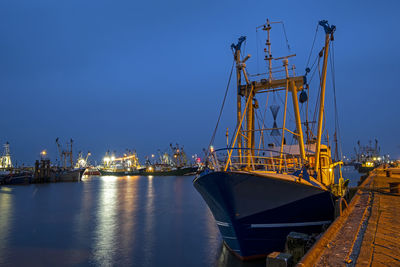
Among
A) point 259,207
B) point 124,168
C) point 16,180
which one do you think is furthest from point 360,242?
point 124,168

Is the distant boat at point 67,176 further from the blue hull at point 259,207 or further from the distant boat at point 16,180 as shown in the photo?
the blue hull at point 259,207

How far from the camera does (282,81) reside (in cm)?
1510

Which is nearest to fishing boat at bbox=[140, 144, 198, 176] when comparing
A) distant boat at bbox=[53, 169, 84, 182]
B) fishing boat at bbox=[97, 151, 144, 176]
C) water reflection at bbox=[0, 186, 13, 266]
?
fishing boat at bbox=[97, 151, 144, 176]

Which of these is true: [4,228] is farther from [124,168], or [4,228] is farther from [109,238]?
[124,168]

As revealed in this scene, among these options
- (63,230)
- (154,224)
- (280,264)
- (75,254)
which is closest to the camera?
(280,264)

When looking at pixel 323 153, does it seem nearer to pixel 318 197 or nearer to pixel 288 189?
pixel 318 197

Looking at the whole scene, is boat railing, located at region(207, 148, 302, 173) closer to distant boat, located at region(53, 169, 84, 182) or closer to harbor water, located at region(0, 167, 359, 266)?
harbor water, located at region(0, 167, 359, 266)

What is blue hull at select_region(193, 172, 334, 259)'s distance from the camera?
408 inches

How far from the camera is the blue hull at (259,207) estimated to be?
10352 mm

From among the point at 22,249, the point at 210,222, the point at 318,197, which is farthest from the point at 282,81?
the point at 22,249

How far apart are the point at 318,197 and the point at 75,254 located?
39.5ft

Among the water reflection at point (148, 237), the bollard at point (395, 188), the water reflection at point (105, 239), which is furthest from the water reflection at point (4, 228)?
the bollard at point (395, 188)

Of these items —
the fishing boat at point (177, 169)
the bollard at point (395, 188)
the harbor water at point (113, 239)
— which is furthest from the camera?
the fishing boat at point (177, 169)

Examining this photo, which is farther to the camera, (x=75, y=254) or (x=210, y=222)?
(x=210, y=222)
